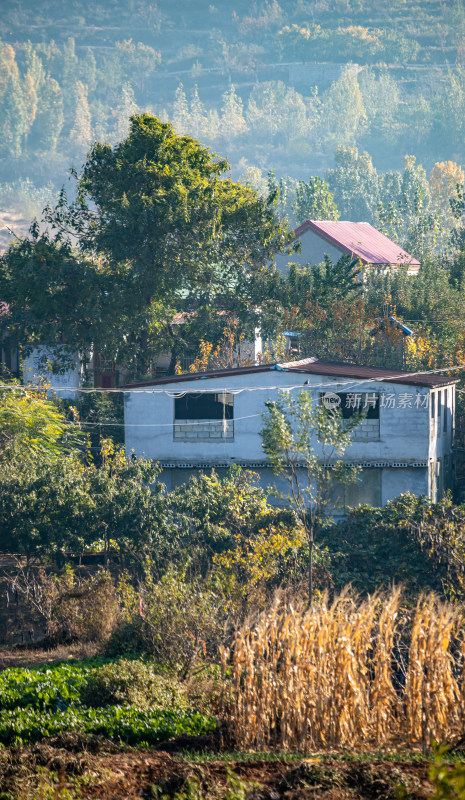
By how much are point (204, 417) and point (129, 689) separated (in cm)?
1774

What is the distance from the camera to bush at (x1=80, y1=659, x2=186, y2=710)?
43.4 feet

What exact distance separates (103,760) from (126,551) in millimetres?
13170

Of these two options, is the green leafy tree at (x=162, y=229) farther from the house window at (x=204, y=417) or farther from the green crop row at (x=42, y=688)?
the green crop row at (x=42, y=688)

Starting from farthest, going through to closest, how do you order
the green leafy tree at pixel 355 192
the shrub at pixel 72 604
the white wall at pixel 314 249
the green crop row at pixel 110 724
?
the green leafy tree at pixel 355 192
the white wall at pixel 314 249
the shrub at pixel 72 604
the green crop row at pixel 110 724

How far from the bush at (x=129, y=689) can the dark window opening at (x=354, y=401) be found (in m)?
16.6

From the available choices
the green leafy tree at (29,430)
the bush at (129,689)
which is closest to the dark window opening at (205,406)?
the green leafy tree at (29,430)

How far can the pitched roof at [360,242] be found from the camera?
200 feet

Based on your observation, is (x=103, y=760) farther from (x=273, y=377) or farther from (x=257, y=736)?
(x=273, y=377)

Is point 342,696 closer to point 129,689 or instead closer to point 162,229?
point 129,689

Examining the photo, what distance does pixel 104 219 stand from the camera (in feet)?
134

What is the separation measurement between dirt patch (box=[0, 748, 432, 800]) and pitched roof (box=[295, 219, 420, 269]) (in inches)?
1954

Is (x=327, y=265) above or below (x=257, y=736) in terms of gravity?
above

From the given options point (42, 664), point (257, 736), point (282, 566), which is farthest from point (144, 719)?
point (282, 566)

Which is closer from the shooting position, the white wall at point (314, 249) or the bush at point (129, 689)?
the bush at point (129, 689)
